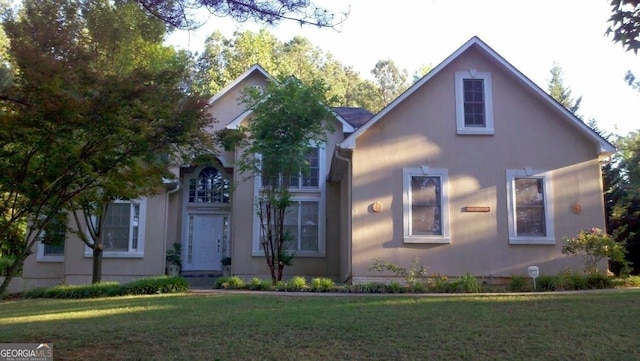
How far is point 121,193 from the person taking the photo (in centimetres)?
796

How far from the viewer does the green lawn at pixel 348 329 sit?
6.28 m

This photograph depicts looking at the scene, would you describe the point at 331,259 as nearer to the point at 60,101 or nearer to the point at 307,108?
the point at 307,108

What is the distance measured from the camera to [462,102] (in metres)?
14.4

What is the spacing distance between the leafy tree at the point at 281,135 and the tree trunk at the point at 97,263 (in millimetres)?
4669

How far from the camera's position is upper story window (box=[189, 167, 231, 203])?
64.3ft

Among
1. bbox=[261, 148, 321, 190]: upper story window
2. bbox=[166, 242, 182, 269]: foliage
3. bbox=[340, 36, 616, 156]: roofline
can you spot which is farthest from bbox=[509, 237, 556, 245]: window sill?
bbox=[166, 242, 182, 269]: foliage

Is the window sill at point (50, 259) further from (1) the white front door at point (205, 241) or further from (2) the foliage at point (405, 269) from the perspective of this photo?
(2) the foliage at point (405, 269)

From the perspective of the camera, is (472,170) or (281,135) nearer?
(472,170)

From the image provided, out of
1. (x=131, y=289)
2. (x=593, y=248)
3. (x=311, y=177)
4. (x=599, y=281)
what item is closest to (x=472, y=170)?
(x=593, y=248)

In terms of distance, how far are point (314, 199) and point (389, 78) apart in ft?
116

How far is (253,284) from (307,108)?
483 cm

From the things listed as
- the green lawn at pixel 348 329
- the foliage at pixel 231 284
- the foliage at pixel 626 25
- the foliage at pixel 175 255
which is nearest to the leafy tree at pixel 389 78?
the foliage at pixel 175 255

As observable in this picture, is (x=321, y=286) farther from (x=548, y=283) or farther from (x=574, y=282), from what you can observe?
(x=574, y=282)

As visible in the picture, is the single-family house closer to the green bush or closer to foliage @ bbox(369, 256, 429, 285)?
foliage @ bbox(369, 256, 429, 285)
